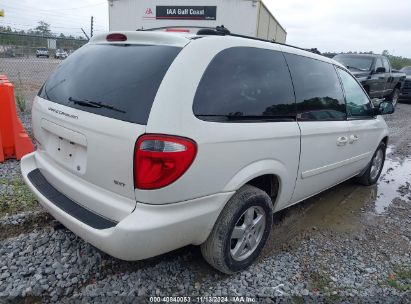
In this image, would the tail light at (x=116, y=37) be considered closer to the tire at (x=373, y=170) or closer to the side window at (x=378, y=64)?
the tire at (x=373, y=170)

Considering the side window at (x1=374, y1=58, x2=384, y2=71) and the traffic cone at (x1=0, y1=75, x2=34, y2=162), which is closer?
the traffic cone at (x1=0, y1=75, x2=34, y2=162)

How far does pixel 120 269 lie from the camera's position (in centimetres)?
269

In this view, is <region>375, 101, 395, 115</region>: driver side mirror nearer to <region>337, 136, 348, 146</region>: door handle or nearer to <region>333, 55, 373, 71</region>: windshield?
<region>337, 136, 348, 146</region>: door handle

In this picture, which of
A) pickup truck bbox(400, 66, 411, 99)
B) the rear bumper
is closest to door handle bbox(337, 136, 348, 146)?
the rear bumper

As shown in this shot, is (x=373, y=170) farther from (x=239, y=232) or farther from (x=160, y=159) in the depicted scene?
(x=160, y=159)

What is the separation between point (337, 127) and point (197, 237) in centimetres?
195

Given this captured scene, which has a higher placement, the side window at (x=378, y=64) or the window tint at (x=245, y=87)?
the side window at (x=378, y=64)

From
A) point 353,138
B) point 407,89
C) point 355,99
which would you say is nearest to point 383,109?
point 355,99

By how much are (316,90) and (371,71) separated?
8.43 m

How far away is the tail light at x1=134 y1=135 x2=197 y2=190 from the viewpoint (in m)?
2.00

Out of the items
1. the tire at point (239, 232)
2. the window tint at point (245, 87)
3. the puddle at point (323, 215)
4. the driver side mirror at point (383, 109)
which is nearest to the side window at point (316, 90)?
the window tint at point (245, 87)

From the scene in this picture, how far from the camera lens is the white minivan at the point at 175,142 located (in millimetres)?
2049

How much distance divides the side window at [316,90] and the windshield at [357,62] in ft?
25.7

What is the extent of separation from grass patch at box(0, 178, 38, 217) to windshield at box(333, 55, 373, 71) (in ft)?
32.2
